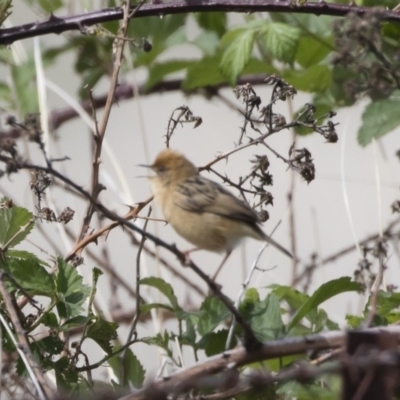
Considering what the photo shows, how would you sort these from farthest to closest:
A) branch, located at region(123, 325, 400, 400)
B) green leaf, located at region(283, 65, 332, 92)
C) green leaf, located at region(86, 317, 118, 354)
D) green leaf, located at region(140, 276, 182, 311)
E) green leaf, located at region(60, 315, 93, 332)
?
green leaf, located at region(283, 65, 332, 92) → green leaf, located at region(140, 276, 182, 311) → green leaf, located at region(86, 317, 118, 354) → green leaf, located at region(60, 315, 93, 332) → branch, located at region(123, 325, 400, 400)

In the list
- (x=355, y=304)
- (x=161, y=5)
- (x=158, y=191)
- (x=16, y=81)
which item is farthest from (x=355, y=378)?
(x=355, y=304)

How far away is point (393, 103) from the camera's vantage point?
353cm

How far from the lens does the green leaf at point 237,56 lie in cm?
343

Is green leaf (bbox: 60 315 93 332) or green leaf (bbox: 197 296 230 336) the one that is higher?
green leaf (bbox: 60 315 93 332)

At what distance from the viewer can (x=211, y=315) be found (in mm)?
2738

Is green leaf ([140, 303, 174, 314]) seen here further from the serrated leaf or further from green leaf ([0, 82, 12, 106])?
green leaf ([0, 82, 12, 106])

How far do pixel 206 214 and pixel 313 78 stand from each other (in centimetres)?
93

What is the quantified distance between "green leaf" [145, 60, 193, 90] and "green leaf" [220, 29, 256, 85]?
3.01 feet

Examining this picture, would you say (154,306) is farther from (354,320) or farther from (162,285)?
(354,320)

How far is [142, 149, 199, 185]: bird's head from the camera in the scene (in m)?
3.53

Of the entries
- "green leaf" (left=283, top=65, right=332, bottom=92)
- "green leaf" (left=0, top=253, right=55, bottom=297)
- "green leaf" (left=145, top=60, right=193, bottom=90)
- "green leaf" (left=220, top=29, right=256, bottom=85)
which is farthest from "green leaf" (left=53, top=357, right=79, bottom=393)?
"green leaf" (left=145, top=60, right=193, bottom=90)

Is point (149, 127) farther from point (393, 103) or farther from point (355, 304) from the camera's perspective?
point (393, 103)

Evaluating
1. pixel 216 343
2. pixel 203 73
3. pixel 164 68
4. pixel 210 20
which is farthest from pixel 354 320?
pixel 164 68

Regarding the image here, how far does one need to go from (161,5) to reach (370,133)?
41.7 inches
